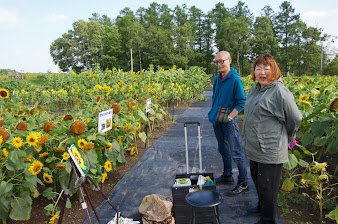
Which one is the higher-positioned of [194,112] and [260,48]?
[260,48]

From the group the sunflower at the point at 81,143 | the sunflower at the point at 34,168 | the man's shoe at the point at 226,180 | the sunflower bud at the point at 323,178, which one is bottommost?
the man's shoe at the point at 226,180

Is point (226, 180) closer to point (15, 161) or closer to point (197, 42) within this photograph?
point (15, 161)

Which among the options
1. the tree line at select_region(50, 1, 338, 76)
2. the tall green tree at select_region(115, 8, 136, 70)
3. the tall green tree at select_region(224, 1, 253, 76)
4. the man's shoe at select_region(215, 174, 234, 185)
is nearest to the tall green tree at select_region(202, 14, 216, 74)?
the tree line at select_region(50, 1, 338, 76)

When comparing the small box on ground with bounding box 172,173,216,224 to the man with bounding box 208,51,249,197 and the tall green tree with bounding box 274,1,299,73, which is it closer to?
the man with bounding box 208,51,249,197

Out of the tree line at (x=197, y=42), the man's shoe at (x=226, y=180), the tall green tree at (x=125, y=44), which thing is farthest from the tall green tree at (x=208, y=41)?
the man's shoe at (x=226, y=180)

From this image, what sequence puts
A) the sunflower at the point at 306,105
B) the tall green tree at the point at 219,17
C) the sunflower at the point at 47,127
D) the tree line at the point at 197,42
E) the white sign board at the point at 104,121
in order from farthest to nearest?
the tall green tree at the point at 219,17 < the tree line at the point at 197,42 < the sunflower at the point at 306,105 < the white sign board at the point at 104,121 < the sunflower at the point at 47,127

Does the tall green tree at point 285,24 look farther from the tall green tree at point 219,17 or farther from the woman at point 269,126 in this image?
the woman at point 269,126

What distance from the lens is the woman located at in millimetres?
2062

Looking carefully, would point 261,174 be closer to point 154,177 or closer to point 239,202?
point 239,202

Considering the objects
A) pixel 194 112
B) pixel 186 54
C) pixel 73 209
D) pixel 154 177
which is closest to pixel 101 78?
pixel 194 112

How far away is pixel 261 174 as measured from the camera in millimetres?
2213

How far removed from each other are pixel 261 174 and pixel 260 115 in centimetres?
49

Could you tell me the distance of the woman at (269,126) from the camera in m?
2.06

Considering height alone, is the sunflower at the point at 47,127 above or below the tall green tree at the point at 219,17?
below
